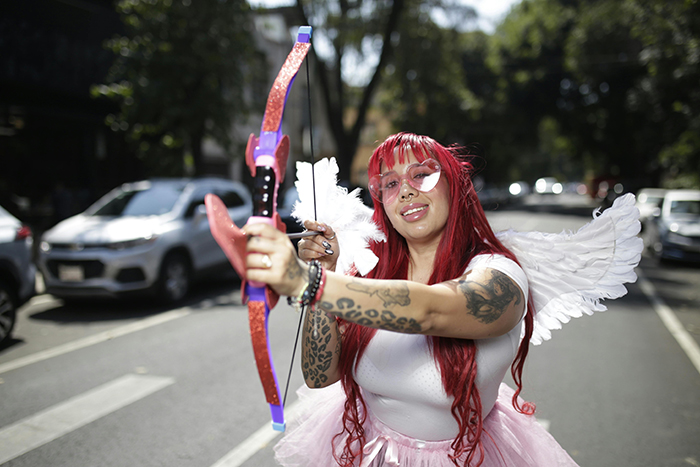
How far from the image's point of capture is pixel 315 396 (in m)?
2.09

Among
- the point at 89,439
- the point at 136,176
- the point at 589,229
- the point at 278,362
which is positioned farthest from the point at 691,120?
the point at 136,176

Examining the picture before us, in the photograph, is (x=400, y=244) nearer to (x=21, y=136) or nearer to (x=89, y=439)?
(x=89, y=439)

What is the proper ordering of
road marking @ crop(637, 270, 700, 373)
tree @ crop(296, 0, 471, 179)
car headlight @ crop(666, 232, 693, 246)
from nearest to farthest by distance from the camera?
road marking @ crop(637, 270, 700, 373), car headlight @ crop(666, 232, 693, 246), tree @ crop(296, 0, 471, 179)

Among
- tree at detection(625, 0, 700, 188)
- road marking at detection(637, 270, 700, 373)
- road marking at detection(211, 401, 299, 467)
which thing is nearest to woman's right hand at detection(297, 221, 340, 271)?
road marking at detection(211, 401, 299, 467)

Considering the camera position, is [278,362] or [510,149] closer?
[278,362]

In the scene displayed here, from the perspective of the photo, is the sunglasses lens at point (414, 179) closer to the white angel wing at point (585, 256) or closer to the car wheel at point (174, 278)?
the white angel wing at point (585, 256)

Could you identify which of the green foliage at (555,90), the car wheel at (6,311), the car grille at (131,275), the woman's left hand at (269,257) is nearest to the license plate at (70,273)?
the car grille at (131,275)

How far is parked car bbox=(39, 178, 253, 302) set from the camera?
687 cm

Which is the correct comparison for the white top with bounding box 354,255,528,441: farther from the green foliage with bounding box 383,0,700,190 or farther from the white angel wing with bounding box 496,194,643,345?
the green foliage with bounding box 383,0,700,190

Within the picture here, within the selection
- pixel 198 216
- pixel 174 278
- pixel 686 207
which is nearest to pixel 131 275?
pixel 174 278

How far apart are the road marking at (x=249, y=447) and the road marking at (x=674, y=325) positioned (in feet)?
13.8

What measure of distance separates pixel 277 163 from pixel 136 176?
57.3ft

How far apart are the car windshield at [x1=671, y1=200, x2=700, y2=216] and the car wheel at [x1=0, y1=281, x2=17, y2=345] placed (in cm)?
1303

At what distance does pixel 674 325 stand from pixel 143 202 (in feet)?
25.5
